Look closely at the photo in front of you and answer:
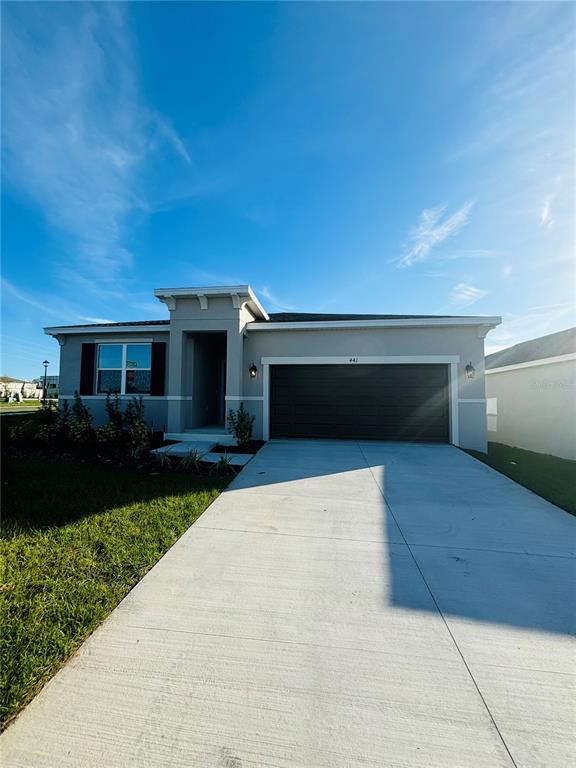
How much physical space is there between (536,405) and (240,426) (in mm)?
9888

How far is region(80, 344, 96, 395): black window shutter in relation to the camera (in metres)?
9.33

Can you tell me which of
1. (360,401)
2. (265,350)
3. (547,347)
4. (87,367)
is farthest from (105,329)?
(547,347)

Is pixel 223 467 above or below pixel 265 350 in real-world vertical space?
below

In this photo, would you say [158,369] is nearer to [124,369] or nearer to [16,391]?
[124,369]

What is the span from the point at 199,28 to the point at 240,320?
556cm

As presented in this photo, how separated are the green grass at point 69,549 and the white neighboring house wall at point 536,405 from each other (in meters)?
10.3

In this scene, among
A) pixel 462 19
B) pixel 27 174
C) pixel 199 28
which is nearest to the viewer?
pixel 462 19

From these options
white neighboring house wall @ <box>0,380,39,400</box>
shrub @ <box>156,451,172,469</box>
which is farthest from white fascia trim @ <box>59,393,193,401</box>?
white neighboring house wall @ <box>0,380,39,400</box>

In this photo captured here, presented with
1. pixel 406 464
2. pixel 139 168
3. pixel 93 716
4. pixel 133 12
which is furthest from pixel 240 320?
pixel 93 716

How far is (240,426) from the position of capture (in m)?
7.57

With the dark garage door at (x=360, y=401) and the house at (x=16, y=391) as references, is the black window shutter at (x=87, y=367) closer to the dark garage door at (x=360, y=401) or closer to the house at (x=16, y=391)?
the dark garage door at (x=360, y=401)

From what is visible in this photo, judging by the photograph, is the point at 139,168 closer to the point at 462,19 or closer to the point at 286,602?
the point at 462,19

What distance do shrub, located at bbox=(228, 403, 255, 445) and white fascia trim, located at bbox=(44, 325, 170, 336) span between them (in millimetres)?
3324

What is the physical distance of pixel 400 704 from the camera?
161cm
